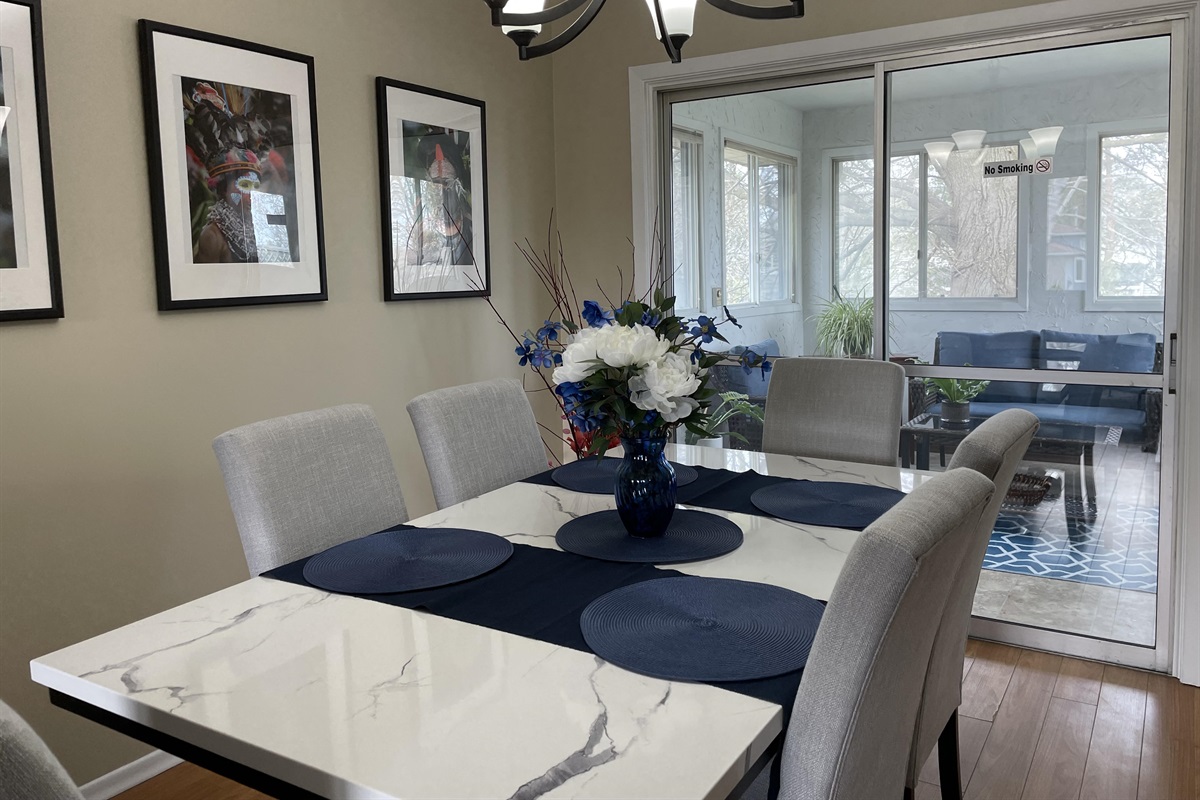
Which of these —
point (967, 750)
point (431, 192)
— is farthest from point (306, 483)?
point (967, 750)

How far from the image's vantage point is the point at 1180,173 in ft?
9.27

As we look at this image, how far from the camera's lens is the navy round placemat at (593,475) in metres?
2.29

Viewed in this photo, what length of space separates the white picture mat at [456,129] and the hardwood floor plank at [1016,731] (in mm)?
2260

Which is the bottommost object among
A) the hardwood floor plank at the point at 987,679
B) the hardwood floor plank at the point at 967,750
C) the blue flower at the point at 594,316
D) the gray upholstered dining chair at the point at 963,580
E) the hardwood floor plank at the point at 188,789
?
the hardwood floor plank at the point at 188,789

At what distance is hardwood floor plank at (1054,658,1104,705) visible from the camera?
9.20ft

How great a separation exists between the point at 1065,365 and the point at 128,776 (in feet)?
10.0

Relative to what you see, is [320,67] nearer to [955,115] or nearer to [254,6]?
[254,6]

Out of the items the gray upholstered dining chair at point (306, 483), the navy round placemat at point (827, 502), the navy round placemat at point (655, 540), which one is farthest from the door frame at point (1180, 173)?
the gray upholstered dining chair at point (306, 483)

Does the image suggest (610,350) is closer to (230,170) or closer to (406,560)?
(406,560)

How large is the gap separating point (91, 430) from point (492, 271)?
1.74m

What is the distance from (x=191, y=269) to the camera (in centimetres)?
252

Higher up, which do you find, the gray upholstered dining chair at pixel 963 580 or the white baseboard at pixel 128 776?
the gray upholstered dining chair at pixel 963 580

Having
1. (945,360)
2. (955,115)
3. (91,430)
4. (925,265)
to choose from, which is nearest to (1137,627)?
(945,360)

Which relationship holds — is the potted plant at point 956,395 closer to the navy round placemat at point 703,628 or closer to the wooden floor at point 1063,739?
the wooden floor at point 1063,739
